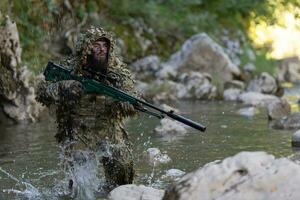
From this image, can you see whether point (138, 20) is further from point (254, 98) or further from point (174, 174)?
point (174, 174)

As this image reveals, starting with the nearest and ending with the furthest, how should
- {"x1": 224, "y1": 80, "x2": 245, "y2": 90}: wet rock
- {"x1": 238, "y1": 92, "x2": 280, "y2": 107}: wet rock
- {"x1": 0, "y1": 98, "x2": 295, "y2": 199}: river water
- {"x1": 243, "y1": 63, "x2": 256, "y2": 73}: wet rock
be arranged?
{"x1": 0, "y1": 98, "x2": 295, "y2": 199}: river water, {"x1": 238, "y1": 92, "x2": 280, "y2": 107}: wet rock, {"x1": 224, "y1": 80, "x2": 245, "y2": 90}: wet rock, {"x1": 243, "y1": 63, "x2": 256, "y2": 73}: wet rock

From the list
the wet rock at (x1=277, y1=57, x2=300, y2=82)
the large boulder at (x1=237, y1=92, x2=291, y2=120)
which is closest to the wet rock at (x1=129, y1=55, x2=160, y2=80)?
the large boulder at (x1=237, y1=92, x2=291, y2=120)

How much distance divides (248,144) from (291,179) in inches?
200

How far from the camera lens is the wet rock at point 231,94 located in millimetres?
16578

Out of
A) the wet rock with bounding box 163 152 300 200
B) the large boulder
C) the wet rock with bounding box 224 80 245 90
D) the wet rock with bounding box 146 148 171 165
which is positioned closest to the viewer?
the wet rock with bounding box 163 152 300 200

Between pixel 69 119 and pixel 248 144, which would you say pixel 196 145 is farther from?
pixel 69 119

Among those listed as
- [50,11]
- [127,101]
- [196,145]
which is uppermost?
[50,11]

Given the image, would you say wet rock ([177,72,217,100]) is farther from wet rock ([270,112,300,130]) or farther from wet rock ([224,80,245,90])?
wet rock ([270,112,300,130])

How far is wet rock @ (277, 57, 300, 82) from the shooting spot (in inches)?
882

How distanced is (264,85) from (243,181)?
539 inches

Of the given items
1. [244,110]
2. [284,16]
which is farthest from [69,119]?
[284,16]

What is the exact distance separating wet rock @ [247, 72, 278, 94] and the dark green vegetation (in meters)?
2.91

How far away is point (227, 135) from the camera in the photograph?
34.7 feet

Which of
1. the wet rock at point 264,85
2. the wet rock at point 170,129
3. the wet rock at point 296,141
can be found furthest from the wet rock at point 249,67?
the wet rock at point 296,141
